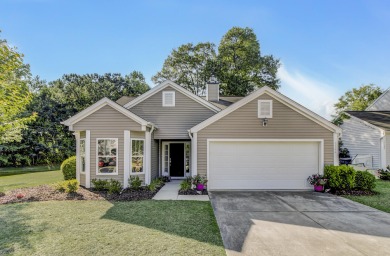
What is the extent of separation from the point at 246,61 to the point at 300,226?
26.7 m

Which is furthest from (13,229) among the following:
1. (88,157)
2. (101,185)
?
(88,157)

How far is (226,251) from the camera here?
164 inches

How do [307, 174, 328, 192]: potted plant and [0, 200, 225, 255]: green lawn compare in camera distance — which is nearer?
[0, 200, 225, 255]: green lawn

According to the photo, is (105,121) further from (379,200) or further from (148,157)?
(379,200)

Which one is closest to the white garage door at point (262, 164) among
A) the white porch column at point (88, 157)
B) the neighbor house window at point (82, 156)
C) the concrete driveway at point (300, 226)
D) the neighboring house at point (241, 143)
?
the neighboring house at point (241, 143)

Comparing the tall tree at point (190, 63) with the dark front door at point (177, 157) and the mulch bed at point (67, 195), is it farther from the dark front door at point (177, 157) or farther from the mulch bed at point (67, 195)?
the mulch bed at point (67, 195)

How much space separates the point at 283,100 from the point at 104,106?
7.98 meters

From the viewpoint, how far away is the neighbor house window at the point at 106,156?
396 inches

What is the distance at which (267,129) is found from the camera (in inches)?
392

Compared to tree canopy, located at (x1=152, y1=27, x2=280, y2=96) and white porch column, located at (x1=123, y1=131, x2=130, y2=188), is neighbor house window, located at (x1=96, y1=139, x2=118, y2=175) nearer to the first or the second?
white porch column, located at (x1=123, y1=131, x2=130, y2=188)

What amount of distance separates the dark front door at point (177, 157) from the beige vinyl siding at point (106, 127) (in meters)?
4.09

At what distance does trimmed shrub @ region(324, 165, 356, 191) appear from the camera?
9336 mm


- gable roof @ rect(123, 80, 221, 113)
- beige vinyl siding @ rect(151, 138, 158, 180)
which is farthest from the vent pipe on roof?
beige vinyl siding @ rect(151, 138, 158, 180)

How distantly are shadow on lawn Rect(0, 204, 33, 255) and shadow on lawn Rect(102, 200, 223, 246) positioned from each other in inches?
70.8
